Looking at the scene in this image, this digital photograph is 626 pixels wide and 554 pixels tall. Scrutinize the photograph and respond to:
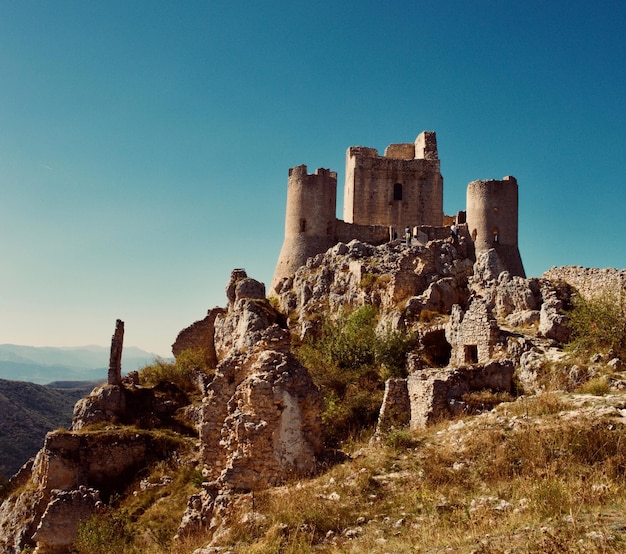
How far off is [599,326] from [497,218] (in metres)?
15.1

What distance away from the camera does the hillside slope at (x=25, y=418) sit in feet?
141

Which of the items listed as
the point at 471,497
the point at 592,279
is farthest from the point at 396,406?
the point at 592,279

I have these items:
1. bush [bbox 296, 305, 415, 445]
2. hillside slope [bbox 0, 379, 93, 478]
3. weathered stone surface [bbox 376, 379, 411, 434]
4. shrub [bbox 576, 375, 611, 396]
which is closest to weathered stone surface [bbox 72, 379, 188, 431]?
bush [bbox 296, 305, 415, 445]

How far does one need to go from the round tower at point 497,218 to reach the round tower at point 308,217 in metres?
7.12

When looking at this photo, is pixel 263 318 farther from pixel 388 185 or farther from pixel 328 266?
pixel 388 185

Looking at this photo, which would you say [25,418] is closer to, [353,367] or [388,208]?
[388,208]

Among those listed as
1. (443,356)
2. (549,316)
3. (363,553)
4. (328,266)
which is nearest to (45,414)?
(328,266)

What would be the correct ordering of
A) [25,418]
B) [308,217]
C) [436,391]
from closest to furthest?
[436,391] → [308,217] → [25,418]

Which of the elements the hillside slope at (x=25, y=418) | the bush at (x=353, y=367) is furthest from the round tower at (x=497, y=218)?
the hillside slope at (x=25, y=418)

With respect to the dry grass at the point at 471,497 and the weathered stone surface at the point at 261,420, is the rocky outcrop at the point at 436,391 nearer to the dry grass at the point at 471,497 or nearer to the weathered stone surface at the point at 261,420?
the dry grass at the point at 471,497

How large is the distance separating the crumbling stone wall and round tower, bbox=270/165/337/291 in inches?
544

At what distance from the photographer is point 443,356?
18953mm

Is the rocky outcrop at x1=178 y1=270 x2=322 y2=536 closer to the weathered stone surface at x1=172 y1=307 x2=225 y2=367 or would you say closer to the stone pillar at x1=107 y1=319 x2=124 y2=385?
the stone pillar at x1=107 y1=319 x2=124 y2=385

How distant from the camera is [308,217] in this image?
31.5 metres
